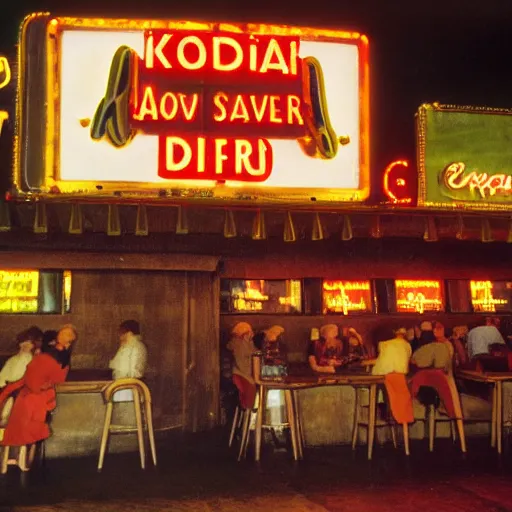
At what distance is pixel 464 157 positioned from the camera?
12.1 metres

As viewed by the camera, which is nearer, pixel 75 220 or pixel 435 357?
pixel 435 357

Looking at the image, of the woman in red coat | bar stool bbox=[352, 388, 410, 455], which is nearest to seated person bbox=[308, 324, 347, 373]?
bar stool bbox=[352, 388, 410, 455]

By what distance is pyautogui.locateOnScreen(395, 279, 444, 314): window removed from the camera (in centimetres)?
1455

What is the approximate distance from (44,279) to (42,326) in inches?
31.1

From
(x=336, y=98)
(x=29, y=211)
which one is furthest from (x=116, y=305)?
(x=336, y=98)

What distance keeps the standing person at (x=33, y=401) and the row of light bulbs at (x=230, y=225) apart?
2.46 meters

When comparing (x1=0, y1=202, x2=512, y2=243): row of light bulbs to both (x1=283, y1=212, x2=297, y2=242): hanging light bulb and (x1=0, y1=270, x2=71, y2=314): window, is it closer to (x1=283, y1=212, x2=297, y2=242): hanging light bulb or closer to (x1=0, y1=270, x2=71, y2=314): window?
(x1=283, y1=212, x2=297, y2=242): hanging light bulb

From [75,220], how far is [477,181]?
270 inches

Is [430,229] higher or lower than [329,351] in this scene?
higher

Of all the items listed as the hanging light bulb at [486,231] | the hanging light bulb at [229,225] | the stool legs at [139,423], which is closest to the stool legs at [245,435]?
the stool legs at [139,423]

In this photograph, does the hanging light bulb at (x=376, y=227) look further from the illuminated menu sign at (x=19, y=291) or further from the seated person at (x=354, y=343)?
the illuminated menu sign at (x=19, y=291)

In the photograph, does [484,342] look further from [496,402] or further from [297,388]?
[297,388]

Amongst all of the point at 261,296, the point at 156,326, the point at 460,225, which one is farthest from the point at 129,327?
the point at 460,225

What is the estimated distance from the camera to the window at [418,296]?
1455 centimetres
